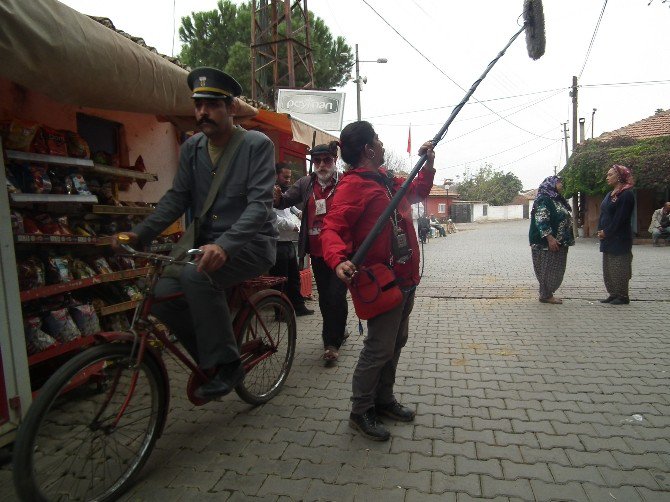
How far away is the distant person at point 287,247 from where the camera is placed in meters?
5.66

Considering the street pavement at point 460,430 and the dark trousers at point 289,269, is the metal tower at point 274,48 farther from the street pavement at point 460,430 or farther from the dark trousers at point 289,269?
the street pavement at point 460,430

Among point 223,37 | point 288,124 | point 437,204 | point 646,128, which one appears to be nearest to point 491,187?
point 437,204

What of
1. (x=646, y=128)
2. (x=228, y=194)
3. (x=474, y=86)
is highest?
(x=646, y=128)

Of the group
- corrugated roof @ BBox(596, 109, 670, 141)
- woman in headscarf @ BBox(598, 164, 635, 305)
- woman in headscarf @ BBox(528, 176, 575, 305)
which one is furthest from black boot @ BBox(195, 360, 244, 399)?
corrugated roof @ BBox(596, 109, 670, 141)

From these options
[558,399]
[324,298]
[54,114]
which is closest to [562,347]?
[558,399]

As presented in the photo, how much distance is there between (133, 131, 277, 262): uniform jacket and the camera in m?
2.68

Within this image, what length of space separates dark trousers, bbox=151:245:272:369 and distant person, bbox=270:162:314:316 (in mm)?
2856

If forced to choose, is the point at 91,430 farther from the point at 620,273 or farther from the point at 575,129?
the point at 575,129

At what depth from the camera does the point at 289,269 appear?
233 inches

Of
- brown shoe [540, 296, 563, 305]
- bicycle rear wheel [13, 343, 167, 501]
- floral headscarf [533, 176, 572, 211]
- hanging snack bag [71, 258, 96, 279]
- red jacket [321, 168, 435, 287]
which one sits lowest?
brown shoe [540, 296, 563, 305]

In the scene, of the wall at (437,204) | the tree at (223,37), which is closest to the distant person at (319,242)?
the tree at (223,37)

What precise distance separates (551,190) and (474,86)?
13.1 feet

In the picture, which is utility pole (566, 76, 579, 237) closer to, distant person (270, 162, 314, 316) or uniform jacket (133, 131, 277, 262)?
distant person (270, 162, 314, 316)

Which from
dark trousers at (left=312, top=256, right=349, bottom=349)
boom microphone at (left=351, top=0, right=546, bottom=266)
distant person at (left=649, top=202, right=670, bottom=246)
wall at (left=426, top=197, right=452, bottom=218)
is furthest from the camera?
wall at (left=426, top=197, right=452, bottom=218)
